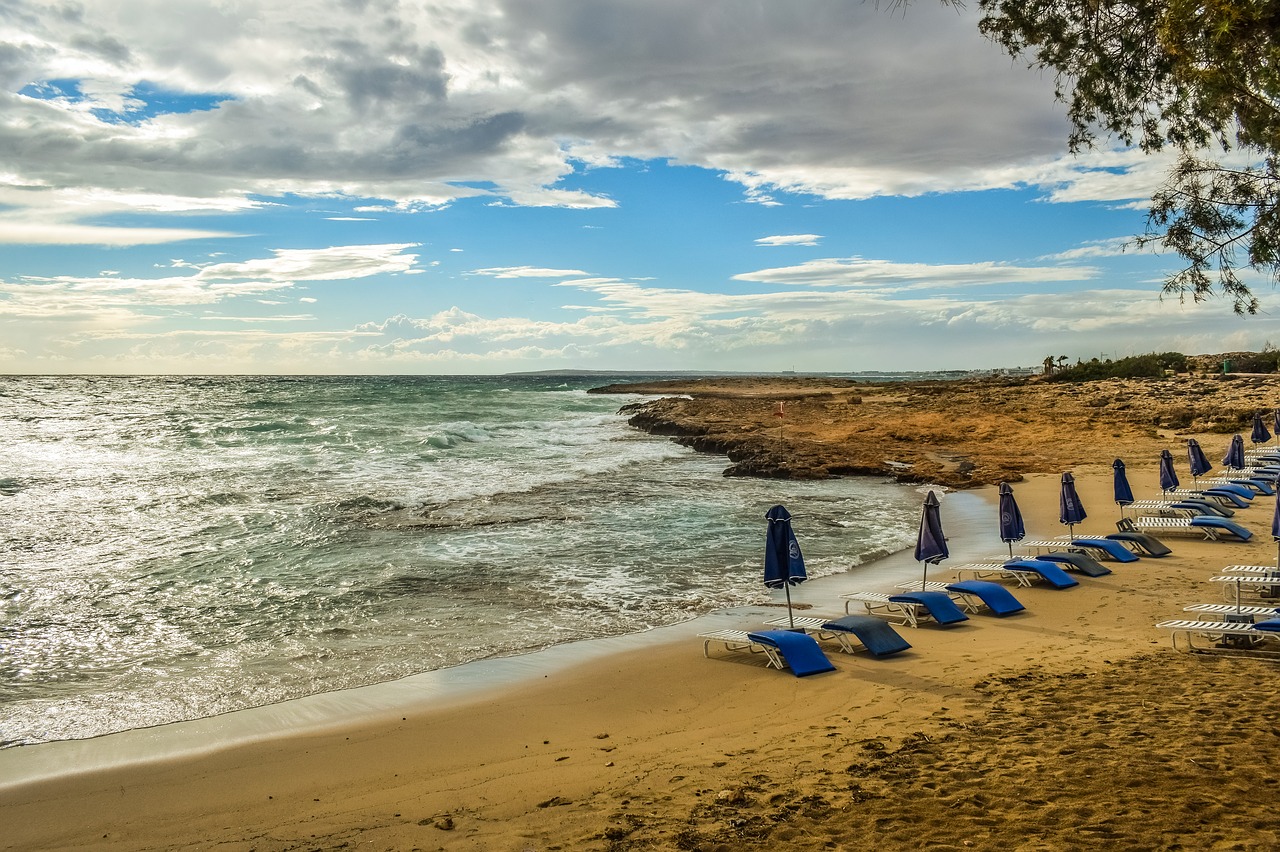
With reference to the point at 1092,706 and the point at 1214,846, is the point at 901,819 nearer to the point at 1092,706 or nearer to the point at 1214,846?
the point at 1214,846

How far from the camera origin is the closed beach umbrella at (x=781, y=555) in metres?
9.55

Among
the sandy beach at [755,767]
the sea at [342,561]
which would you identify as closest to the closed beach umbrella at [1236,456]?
the sea at [342,561]

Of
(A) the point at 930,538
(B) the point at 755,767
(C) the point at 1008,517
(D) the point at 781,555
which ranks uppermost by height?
(D) the point at 781,555

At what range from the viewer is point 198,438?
4078cm

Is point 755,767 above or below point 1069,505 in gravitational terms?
below

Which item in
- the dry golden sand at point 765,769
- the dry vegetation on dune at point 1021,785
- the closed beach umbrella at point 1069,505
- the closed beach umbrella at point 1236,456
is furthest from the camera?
the closed beach umbrella at point 1236,456

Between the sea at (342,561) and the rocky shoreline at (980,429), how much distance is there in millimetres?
2057

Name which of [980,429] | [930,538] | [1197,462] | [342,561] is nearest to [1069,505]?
[930,538]

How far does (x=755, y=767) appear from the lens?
6301 mm

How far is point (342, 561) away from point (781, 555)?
29.7 ft

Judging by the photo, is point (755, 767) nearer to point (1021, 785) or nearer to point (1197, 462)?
point (1021, 785)

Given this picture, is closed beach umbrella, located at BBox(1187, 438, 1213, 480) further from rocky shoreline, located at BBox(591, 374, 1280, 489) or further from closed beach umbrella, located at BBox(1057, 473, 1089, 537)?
closed beach umbrella, located at BBox(1057, 473, 1089, 537)

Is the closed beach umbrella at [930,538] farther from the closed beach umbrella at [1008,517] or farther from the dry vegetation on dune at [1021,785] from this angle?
the dry vegetation on dune at [1021,785]

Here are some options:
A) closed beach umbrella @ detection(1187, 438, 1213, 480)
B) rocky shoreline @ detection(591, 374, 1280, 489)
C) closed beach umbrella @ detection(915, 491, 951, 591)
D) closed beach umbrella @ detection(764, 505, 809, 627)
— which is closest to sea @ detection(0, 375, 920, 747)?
rocky shoreline @ detection(591, 374, 1280, 489)
